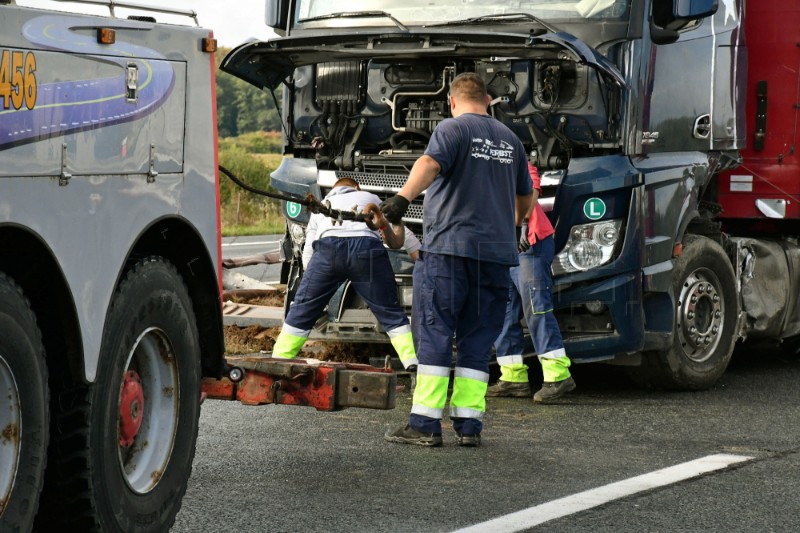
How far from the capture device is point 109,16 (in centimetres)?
478

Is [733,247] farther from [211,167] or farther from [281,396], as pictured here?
[211,167]

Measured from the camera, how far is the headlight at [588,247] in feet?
28.6

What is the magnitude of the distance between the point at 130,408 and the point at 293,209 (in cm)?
441

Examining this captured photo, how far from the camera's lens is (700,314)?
31.8 ft

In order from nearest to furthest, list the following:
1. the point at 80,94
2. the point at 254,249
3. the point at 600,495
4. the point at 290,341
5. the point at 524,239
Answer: the point at 80,94 → the point at 600,495 → the point at 290,341 → the point at 524,239 → the point at 254,249

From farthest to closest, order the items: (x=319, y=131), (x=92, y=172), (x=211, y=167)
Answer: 1. (x=319, y=131)
2. (x=211, y=167)
3. (x=92, y=172)

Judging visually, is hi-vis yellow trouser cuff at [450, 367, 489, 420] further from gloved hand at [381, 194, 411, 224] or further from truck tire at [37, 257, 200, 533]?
truck tire at [37, 257, 200, 533]

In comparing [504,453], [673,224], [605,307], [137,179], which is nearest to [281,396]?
[504,453]

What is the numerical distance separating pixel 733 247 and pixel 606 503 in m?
4.39

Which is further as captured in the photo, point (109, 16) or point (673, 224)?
point (673, 224)

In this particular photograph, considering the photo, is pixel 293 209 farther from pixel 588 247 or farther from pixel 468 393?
pixel 468 393

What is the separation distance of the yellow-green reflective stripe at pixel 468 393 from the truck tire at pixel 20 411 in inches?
137

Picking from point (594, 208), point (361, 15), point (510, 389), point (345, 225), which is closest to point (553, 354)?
point (510, 389)

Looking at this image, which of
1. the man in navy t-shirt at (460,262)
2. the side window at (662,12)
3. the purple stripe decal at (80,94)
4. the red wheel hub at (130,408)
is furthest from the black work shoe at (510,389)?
the purple stripe decal at (80,94)
